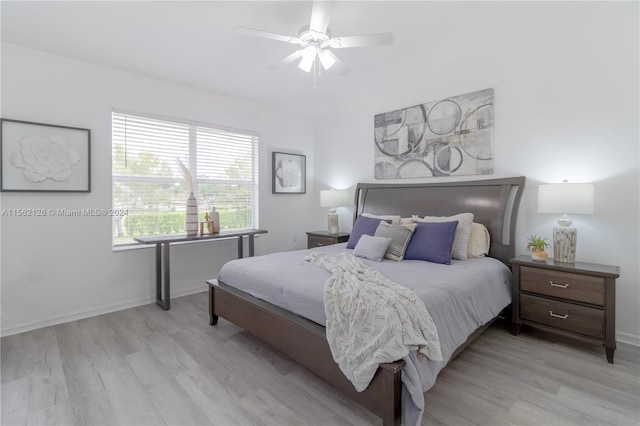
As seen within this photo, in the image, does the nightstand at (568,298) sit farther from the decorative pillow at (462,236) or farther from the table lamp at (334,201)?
the table lamp at (334,201)

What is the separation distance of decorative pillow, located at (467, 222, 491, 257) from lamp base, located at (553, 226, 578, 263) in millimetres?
568

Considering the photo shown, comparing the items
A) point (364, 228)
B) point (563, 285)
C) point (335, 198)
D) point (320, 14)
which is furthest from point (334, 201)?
point (563, 285)

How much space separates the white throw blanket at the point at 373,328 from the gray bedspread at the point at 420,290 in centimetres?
9

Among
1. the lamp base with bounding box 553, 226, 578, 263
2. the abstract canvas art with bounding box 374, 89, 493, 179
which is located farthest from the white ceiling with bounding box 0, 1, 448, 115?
the lamp base with bounding box 553, 226, 578, 263

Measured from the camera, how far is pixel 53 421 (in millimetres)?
1692

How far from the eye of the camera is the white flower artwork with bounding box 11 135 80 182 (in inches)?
111

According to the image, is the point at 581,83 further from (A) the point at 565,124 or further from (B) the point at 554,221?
(B) the point at 554,221

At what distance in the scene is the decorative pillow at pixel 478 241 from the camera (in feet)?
9.97

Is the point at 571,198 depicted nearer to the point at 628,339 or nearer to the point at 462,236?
the point at 462,236

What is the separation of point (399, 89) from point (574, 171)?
2157mm

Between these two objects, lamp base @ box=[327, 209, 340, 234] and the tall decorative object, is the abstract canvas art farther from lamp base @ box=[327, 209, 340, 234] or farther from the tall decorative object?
the tall decorative object

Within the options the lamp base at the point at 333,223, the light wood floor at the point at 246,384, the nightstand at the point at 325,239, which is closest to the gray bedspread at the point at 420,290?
the light wood floor at the point at 246,384

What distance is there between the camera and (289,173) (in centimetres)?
496

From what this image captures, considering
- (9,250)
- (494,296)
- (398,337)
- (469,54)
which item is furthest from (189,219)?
(469,54)
